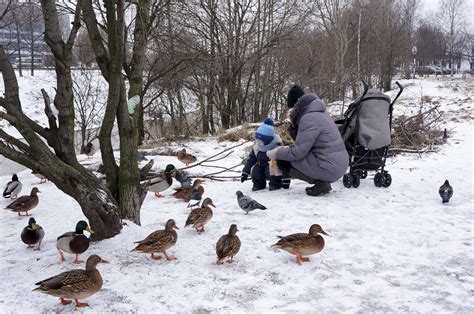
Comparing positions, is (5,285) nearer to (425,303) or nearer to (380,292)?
(380,292)

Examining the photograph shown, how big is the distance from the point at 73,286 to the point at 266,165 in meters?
4.34

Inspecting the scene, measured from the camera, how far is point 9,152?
154 inches

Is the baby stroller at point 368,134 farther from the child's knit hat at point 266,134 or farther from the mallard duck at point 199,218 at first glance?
the mallard duck at point 199,218

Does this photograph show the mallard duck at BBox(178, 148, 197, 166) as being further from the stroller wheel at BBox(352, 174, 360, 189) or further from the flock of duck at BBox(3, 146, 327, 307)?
the stroller wheel at BBox(352, 174, 360, 189)

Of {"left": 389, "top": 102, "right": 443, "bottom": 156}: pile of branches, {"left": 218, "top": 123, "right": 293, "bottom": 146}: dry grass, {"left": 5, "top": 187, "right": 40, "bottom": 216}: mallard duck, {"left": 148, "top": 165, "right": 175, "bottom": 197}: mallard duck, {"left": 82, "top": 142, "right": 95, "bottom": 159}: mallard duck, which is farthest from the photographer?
{"left": 218, "top": 123, "right": 293, "bottom": 146}: dry grass

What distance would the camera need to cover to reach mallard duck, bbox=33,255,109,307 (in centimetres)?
324

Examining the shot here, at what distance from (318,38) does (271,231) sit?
26.1 m

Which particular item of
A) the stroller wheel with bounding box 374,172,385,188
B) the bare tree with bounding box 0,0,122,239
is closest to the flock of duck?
the bare tree with bounding box 0,0,122,239

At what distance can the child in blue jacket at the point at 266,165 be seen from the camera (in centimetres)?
698

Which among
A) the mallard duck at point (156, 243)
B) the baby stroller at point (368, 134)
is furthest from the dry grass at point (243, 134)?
the mallard duck at point (156, 243)

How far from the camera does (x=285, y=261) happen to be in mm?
4270

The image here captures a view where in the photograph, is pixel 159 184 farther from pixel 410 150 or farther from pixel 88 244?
pixel 410 150

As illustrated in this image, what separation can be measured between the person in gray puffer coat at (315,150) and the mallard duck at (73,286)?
3813mm

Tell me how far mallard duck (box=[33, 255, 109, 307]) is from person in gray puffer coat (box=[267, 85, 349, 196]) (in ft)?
12.5
